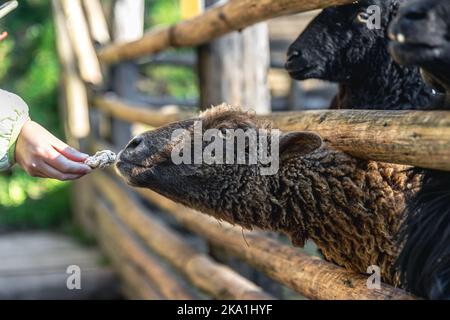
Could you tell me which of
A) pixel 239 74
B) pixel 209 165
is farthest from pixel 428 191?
pixel 239 74

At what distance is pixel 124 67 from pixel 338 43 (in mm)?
4181

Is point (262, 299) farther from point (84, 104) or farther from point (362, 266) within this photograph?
point (84, 104)

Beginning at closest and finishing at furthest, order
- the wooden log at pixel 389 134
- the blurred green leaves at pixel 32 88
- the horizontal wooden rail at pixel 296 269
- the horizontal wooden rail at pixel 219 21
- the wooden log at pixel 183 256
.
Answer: the wooden log at pixel 389 134, the horizontal wooden rail at pixel 296 269, the horizontal wooden rail at pixel 219 21, the wooden log at pixel 183 256, the blurred green leaves at pixel 32 88

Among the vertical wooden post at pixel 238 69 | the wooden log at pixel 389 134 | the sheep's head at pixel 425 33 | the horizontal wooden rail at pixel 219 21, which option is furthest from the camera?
the vertical wooden post at pixel 238 69

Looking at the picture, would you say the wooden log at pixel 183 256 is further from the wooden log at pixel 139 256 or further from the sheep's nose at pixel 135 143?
the sheep's nose at pixel 135 143

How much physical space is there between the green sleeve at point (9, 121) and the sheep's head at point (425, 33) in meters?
1.38

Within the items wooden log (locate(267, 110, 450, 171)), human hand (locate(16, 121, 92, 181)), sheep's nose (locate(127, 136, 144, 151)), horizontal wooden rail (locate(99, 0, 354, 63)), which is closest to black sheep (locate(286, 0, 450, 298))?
A: horizontal wooden rail (locate(99, 0, 354, 63))

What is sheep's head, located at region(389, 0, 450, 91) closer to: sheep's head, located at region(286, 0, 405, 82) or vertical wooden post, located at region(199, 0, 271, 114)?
sheep's head, located at region(286, 0, 405, 82)

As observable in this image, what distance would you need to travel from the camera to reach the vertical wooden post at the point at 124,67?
7.45m

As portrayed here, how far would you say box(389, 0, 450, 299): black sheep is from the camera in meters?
2.07

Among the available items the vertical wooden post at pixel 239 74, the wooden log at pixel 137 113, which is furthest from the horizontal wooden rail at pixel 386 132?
the vertical wooden post at pixel 239 74

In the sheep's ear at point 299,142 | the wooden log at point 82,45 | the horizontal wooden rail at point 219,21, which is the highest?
the wooden log at point 82,45

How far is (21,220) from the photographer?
9.30m

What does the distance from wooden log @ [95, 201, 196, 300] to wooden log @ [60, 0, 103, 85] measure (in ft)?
4.28
